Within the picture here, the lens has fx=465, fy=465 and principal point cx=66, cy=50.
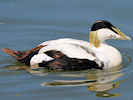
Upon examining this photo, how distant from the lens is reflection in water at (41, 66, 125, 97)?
7.69 m

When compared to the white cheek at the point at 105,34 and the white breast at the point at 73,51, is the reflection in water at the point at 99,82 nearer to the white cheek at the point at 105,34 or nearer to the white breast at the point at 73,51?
the white breast at the point at 73,51

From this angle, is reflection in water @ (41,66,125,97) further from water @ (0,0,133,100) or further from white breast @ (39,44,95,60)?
white breast @ (39,44,95,60)

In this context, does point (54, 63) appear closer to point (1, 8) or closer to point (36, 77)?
point (36, 77)

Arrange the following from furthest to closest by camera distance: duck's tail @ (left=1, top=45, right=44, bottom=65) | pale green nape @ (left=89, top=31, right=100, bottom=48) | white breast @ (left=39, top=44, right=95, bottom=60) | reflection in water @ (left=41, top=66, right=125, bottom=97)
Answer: pale green nape @ (left=89, top=31, right=100, bottom=48)
duck's tail @ (left=1, top=45, right=44, bottom=65)
white breast @ (left=39, top=44, right=95, bottom=60)
reflection in water @ (left=41, top=66, right=125, bottom=97)

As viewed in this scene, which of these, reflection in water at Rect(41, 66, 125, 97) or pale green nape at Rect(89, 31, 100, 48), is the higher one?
pale green nape at Rect(89, 31, 100, 48)

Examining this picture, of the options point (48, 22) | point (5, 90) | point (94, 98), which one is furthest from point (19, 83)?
point (48, 22)

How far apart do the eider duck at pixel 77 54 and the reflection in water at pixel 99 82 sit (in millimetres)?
170

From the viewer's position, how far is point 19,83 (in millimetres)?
7895

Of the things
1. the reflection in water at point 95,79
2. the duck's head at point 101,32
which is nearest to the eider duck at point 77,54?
the duck's head at point 101,32

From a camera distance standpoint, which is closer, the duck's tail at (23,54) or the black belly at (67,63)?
the black belly at (67,63)

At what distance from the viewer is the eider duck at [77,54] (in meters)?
8.42

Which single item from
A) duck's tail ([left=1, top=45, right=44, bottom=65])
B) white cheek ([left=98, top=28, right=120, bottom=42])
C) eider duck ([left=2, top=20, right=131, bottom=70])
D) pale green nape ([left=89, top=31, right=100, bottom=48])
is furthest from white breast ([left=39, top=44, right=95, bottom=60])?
white cheek ([left=98, top=28, right=120, bottom=42])

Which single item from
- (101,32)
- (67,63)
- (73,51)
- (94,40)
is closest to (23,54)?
(67,63)

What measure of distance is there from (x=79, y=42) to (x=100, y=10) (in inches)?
111
